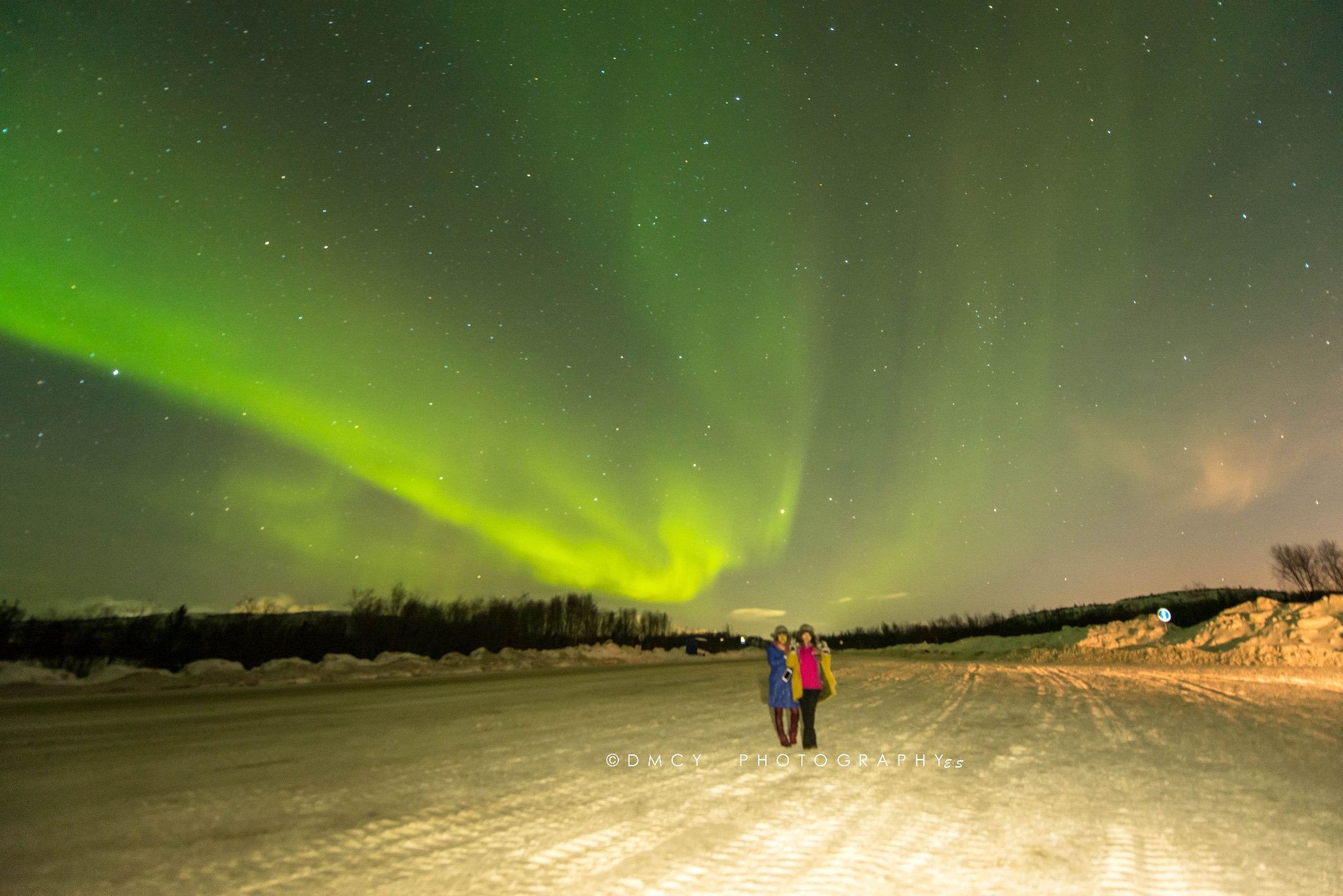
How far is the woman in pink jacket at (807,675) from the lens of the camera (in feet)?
27.0

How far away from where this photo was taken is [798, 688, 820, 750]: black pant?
321 inches

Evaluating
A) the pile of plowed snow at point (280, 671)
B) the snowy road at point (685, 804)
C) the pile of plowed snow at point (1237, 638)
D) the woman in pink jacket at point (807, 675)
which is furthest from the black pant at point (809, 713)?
the pile of plowed snow at point (280, 671)

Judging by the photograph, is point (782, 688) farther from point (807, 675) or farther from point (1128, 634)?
point (1128, 634)

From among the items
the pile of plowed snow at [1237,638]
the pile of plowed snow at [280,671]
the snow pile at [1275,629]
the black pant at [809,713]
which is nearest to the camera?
the black pant at [809,713]

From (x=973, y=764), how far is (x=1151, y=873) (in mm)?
3266

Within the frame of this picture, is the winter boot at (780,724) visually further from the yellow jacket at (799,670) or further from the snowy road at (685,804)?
the snowy road at (685,804)

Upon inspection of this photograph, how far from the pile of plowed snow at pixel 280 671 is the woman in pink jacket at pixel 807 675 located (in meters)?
23.9

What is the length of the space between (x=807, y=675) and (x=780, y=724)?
759mm

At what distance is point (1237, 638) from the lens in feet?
82.0

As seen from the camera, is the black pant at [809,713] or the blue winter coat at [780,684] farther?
the blue winter coat at [780,684]

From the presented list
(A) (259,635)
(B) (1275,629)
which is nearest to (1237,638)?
(B) (1275,629)

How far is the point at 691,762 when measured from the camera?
764 cm

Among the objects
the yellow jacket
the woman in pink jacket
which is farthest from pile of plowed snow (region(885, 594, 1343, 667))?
the woman in pink jacket

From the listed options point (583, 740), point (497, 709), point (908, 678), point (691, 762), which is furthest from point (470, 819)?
point (908, 678)
